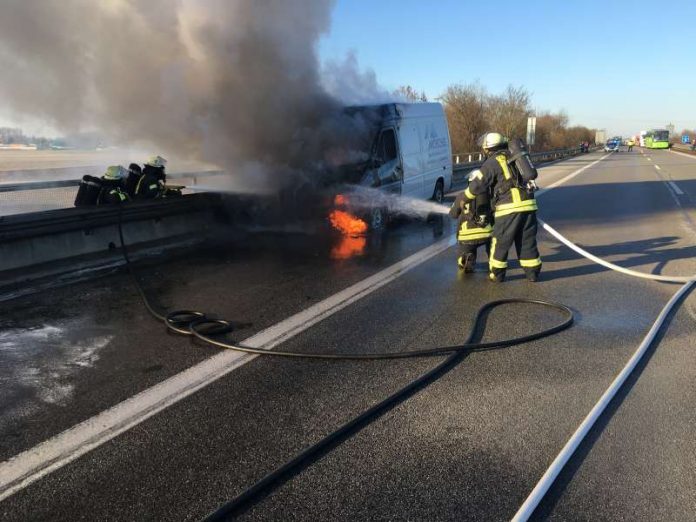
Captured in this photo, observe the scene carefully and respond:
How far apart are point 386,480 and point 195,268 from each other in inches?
196

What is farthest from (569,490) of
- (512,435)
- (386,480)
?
(386,480)

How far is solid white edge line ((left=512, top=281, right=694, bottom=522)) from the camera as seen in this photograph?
2.25 m

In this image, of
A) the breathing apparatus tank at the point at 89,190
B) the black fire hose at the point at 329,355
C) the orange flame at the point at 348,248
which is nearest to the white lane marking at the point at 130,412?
the black fire hose at the point at 329,355

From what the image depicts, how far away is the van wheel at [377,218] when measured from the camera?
929 cm

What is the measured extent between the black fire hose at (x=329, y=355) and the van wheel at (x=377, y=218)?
4328 millimetres

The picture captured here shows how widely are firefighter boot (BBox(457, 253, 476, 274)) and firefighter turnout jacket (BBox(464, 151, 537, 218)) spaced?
661 millimetres

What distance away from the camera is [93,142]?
29.0ft

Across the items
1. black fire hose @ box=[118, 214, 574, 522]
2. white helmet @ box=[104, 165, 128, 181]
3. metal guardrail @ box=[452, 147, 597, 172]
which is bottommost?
black fire hose @ box=[118, 214, 574, 522]

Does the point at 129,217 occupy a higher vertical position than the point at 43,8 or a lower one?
lower

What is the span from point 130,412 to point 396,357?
1.77 meters

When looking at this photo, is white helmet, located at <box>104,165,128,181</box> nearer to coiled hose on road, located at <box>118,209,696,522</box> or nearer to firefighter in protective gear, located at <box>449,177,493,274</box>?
coiled hose on road, located at <box>118,209,696,522</box>

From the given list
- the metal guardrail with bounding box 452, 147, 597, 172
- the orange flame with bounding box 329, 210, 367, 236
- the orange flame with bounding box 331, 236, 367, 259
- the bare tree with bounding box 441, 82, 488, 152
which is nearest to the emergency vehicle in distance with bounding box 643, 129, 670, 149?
the metal guardrail with bounding box 452, 147, 597, 172

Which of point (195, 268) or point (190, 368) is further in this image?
Result: point (195, 268)

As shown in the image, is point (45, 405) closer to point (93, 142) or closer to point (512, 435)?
point (512, 435)
